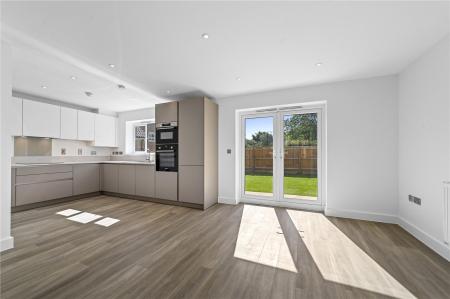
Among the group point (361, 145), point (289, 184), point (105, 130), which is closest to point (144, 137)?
point (105, 130)

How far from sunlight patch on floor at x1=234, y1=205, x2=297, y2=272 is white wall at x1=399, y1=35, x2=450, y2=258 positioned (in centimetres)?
171

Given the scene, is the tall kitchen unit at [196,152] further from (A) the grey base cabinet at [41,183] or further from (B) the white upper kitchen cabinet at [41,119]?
(B) the white upper kitchen cabinet at [41,119]

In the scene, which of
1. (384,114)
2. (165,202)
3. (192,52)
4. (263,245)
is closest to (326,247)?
(263,245)

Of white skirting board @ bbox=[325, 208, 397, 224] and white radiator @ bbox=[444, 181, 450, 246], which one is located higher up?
white radiator @ bbox=[444, 181, 450, 246]

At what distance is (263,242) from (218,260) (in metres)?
0.68

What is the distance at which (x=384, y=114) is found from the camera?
2969 mm

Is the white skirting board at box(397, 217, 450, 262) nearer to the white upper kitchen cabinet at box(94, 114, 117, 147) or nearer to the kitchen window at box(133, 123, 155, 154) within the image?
the kitchen window at box(133, 123, 155, 154)

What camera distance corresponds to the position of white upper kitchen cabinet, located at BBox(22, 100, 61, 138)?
12.4ft

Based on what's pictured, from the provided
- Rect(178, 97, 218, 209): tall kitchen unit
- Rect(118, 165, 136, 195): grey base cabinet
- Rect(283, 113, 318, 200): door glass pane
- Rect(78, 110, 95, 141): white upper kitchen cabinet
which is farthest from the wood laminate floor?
Rect(78, 110, 95, 141): white upper kitchen cabinet

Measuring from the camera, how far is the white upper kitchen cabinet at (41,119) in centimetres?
378

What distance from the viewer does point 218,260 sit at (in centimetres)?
189

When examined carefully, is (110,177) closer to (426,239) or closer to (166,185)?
(166,185)

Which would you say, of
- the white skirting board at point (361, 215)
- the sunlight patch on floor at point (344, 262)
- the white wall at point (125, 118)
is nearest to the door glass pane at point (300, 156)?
the white skirting board at point (361, 215)

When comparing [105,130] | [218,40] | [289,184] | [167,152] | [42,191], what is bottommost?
[42,191]
